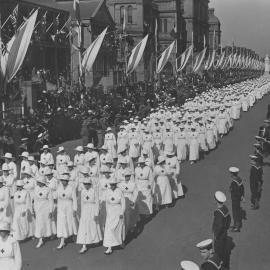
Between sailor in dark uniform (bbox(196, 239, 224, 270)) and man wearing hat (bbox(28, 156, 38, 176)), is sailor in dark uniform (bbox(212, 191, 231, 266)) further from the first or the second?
man wearing hat (bbox(28, 156, 38, 176))

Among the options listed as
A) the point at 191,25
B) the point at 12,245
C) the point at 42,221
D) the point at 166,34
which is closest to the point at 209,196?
the point at 42,221

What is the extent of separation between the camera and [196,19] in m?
84.9

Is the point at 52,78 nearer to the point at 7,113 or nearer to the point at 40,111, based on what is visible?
the point at 40,111

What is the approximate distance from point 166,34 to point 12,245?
2627 inches

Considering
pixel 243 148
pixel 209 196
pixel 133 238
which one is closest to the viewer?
pixel 133 238

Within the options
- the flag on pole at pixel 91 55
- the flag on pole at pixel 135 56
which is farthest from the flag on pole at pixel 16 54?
the flag on pole at pixel 135 56

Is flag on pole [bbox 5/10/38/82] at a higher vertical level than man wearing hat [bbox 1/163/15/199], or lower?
higher

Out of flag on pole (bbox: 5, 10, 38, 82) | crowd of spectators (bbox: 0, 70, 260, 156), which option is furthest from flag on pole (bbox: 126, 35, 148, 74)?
flag on pole (bbox: 5, 10, 38, 82)

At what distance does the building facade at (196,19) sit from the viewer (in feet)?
271

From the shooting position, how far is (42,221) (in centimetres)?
1105

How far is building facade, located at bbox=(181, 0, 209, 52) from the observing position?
8250 cm

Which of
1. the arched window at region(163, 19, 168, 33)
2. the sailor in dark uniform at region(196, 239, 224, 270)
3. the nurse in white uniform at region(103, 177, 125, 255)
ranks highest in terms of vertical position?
the arched window at region(163, 19, 168, 33)

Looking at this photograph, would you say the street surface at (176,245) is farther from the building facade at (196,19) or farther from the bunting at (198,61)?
the building facade at (196,19)

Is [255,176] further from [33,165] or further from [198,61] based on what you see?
[198,61]
